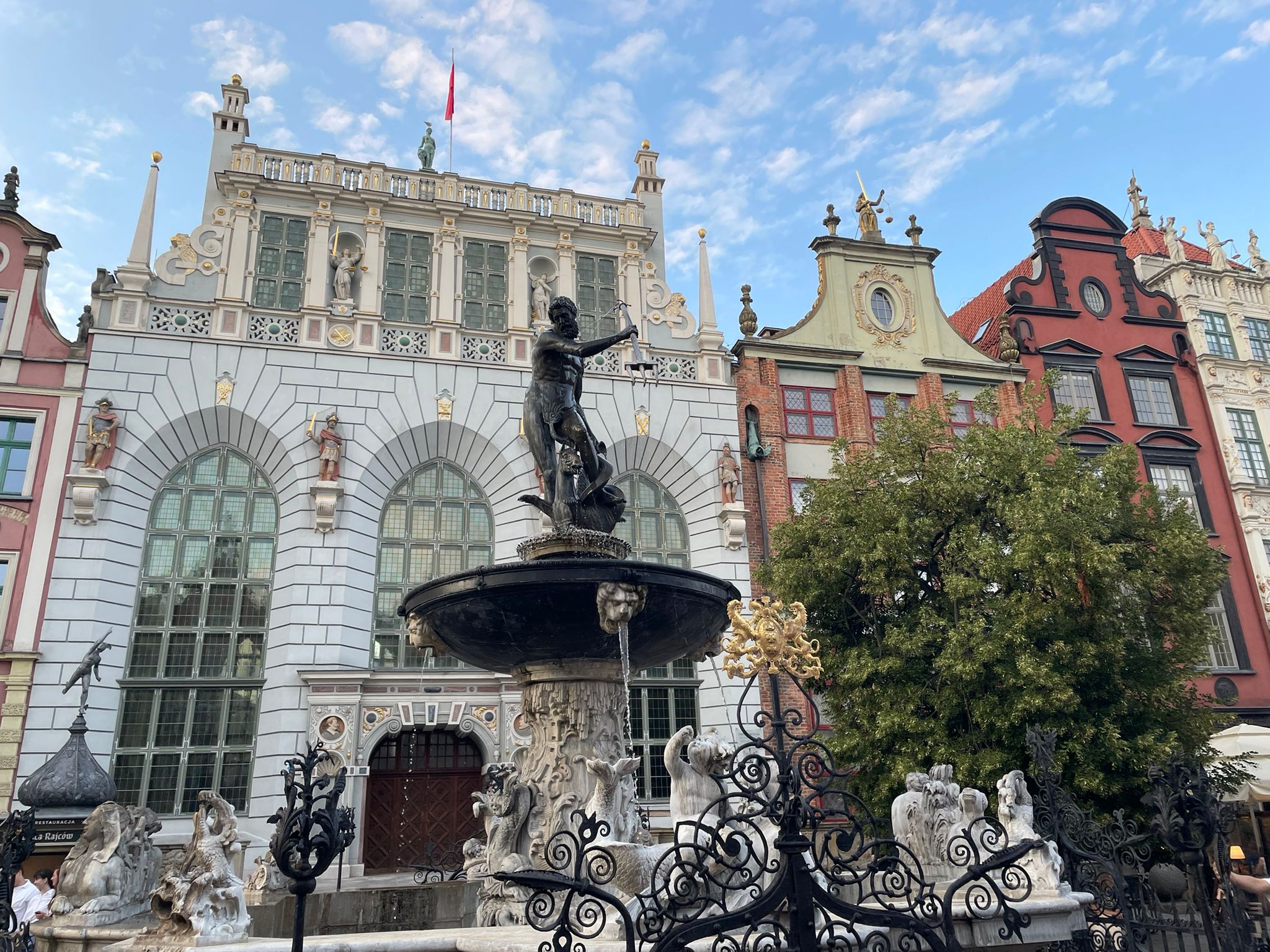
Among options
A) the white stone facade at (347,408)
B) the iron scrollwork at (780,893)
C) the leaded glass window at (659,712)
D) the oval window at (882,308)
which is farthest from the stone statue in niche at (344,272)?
the iron scrollwork at (780,893)

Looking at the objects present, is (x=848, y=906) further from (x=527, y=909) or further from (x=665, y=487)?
(x=665, y=487)

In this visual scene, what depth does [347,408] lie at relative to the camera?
2200cm

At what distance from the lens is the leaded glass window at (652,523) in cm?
2314

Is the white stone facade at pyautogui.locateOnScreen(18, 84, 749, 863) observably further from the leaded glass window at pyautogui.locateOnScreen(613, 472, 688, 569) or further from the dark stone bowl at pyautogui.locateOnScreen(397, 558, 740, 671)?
the dark stone bowl at pyautogui.locateOnScreen(397, 558, 740, 671)

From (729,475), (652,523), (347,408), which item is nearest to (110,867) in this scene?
(347,408)

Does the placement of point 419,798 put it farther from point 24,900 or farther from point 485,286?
point 485,286

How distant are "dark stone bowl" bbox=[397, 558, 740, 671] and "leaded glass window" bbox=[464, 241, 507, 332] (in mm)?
15665

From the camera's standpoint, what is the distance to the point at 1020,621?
51.6 feet

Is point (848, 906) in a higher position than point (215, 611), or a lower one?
lower

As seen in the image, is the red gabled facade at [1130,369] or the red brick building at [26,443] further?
the red gabled facade at [1130,369]

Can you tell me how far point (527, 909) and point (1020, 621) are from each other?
12.3 metres

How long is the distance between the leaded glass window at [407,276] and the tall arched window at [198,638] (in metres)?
5.28

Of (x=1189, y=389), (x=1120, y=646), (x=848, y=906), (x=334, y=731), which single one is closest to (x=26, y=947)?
(x=848, y=906)

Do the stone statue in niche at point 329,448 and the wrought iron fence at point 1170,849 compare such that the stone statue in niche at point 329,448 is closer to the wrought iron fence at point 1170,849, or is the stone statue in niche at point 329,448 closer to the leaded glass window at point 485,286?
the leaded glass window at point 485,286
